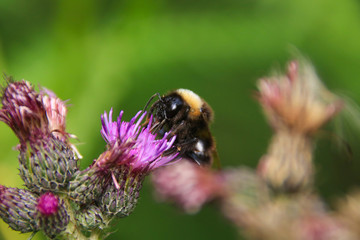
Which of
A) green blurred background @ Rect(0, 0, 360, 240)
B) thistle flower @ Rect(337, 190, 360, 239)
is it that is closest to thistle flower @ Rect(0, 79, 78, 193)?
thistle flower @ Rect(337, 190, 360, 239)

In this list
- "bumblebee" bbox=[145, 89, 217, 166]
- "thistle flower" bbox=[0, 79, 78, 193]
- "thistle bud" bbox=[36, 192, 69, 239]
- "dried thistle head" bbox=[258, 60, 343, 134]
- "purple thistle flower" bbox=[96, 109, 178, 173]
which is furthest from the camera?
"dried thistle head" bbox=[258, 60, 343, 134]

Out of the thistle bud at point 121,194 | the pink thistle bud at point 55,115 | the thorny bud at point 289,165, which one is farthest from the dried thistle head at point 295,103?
the pink thistle bud at point 55,115

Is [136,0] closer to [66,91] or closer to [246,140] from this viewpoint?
[66,91]

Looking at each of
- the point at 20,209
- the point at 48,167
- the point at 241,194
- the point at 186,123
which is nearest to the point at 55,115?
the point at 48,167

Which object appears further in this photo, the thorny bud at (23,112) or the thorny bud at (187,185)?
the thorny bud at (187,185)

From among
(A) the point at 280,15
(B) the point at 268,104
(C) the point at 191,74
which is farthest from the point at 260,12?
(B) the point at 268,104

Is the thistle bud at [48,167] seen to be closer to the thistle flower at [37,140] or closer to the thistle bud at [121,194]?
the thistle flower at [37,140]

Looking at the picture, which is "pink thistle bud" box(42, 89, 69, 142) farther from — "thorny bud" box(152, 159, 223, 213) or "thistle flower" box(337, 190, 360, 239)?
"thistle flower" box(337, 190, 360, 239)
